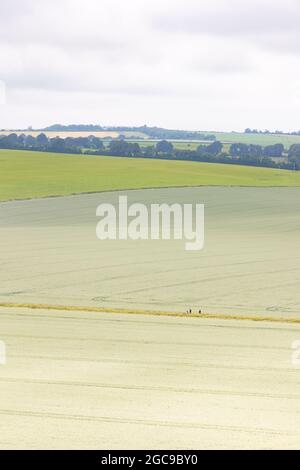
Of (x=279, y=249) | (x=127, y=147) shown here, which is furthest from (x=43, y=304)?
(x=127, y=147)

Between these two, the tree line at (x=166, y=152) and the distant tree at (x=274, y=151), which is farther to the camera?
the distant tree at (x=274, y=151)

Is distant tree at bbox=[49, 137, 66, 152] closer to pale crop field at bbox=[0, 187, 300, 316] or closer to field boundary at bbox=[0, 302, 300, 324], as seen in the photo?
pale crop field at bbox=[0, 187, 300, 316]

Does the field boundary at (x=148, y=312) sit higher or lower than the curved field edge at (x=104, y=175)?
lower

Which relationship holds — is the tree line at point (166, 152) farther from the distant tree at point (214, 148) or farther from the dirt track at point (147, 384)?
the dirt track at point (147, 384)

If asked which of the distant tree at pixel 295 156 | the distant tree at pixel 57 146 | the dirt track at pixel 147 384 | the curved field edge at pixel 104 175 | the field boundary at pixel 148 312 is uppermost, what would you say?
the distant tree at pixel 57 146

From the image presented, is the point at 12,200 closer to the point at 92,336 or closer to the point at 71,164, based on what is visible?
the point at 71,164

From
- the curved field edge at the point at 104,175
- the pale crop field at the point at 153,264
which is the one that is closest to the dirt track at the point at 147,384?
the pale crop field at the point at 153,264

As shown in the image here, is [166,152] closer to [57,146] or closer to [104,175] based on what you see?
[57,146]

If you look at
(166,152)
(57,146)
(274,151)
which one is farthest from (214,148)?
(57,146)
